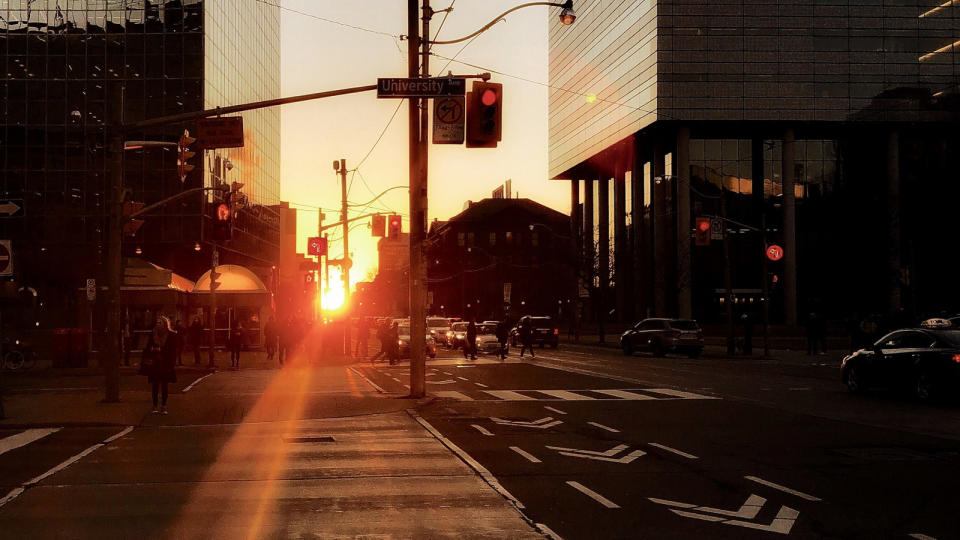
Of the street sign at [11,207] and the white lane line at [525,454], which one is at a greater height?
the street sign at [11,207]

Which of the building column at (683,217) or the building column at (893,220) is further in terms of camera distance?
the building column at (683,217)

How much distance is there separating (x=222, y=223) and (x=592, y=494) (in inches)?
739

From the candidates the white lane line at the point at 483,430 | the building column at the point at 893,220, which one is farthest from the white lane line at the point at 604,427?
the building column at the point at 893,220

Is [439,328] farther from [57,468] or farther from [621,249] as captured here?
[57,468]

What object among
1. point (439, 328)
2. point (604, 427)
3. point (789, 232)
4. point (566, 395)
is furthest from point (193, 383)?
point (789, 232)

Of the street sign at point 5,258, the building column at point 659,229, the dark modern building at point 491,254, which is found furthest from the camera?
the dark modern building at point 491,254

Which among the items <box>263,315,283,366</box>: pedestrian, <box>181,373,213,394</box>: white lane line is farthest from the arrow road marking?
<box>263,315,283,366</box>: pedestrian

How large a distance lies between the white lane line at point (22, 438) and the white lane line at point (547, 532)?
9.28 m

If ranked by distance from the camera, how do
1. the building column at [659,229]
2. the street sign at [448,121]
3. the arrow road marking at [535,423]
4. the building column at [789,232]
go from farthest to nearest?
the building column at [659,229]
the building column at [789,232]
the street sign at [448,121]
the arrow road marking at [535,423]

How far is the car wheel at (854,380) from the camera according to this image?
24.0 metres

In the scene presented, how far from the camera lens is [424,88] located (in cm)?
2052

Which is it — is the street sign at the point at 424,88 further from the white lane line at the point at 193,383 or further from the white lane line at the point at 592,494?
the white lane line at the point at 592,494

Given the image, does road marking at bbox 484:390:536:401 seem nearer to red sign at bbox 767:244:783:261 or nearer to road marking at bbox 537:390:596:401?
road marking at bbox 537:390:596:401

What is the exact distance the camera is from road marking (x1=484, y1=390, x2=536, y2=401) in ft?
74.1
